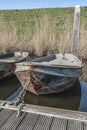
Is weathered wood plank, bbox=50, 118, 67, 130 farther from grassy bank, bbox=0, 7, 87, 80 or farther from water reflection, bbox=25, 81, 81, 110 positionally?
grassy bank, bbox=0, 7, 87, 80

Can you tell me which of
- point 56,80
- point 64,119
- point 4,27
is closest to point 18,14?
point 4,27

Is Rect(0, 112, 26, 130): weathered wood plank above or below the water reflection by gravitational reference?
above

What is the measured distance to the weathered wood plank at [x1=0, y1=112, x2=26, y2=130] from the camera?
11.1 feet

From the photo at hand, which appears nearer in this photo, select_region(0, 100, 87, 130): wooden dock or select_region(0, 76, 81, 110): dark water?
select_region(0, 100, 87, 130): wooden dock

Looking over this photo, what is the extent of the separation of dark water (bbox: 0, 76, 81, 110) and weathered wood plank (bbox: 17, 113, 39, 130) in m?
1.49

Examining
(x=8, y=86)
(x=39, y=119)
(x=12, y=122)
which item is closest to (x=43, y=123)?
(x=39, y=119)

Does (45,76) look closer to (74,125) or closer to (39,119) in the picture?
(39,119)

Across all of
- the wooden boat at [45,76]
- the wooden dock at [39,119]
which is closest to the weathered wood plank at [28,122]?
the wooden dock at [39,119]

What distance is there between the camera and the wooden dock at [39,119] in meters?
3.43

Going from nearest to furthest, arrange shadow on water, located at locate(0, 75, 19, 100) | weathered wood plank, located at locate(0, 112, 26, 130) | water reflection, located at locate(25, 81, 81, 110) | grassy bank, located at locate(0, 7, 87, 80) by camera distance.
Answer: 1. weathered wood plank, located at locate(0, 112, 26, 130)
2. water reflection, located at locate(25, 81, 81, 110)
3. shadow on water, located at locate(0, 75, 19, 100)
4. grassy bank, located at locate(0, 7, 87, 80)

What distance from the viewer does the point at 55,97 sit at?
570cm

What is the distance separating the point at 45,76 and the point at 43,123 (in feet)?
6.36

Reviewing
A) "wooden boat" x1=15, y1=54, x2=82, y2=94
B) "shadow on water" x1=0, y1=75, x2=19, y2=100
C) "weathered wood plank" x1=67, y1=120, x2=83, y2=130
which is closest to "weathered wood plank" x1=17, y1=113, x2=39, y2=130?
"weathered wood plank" x1=67, y1=120, x2=83, y2=130

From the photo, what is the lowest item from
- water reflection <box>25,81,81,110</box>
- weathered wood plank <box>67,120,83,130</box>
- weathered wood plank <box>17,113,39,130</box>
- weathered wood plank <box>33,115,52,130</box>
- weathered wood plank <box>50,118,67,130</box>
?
water reflection <box>25,81,81,110</box>
